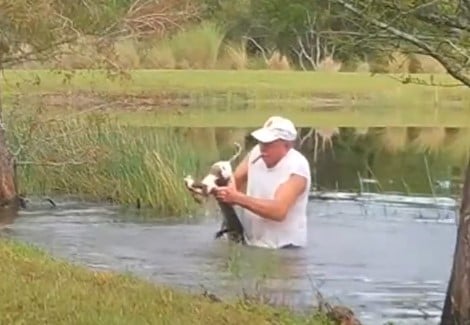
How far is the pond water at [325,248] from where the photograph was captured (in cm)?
988

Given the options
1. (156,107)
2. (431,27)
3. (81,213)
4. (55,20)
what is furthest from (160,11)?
(156,107)

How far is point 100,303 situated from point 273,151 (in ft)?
10.2

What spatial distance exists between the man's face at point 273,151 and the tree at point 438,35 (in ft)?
7.85

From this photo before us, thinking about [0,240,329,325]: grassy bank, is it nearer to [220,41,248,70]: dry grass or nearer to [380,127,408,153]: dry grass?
[380,127,408,153]: dry grass

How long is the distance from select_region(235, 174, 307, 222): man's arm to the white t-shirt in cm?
5

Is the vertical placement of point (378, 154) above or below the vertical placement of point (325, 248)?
below

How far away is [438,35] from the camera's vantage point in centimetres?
793

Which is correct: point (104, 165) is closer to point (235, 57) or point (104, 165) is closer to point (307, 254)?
point (307, 254)

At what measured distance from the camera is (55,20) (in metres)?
13.9

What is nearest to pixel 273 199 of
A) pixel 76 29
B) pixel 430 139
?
pixel 76 29

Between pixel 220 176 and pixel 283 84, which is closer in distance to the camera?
pixel 220 176

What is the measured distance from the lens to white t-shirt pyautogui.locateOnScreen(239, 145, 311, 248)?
1042 centimetres

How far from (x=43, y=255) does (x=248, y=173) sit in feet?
6.10

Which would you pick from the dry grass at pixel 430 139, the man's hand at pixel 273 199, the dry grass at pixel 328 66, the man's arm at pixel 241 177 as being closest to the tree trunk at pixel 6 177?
the man's arm at pixel 241 177
